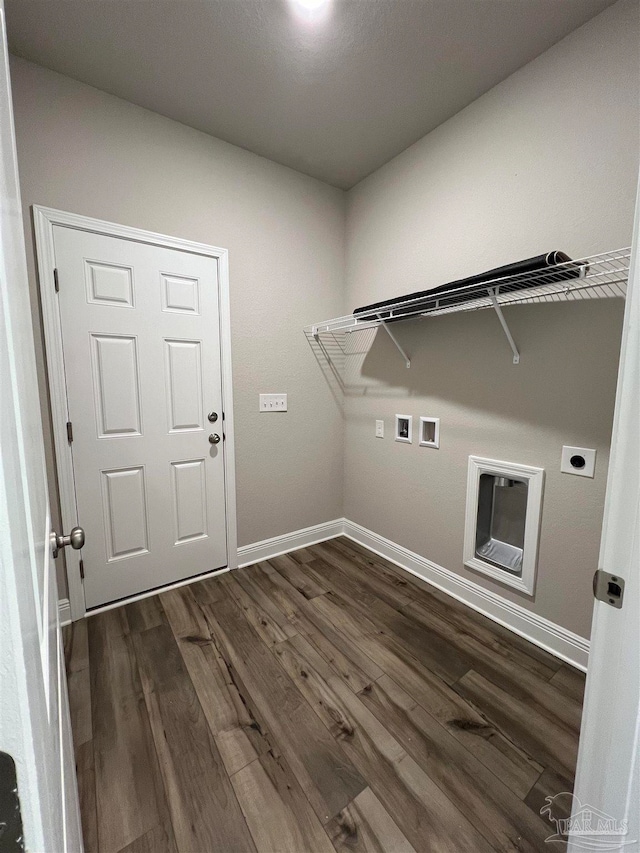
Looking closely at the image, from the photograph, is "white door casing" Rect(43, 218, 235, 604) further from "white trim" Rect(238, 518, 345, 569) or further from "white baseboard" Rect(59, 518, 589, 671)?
"white baseboard" Rect(59, 518, 589, 671)

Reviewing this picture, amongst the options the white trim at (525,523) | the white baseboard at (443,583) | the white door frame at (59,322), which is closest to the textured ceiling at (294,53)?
the white door frame at (59,322)

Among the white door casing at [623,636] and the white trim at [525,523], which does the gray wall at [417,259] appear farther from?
the white door casing at [623,636]

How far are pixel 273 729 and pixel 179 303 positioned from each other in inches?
82.3

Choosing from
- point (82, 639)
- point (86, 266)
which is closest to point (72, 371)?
point (86, 266)

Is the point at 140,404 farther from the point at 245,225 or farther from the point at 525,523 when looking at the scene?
the point at 525,523

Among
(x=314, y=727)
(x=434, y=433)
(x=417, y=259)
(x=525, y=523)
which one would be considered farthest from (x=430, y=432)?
(x=314, y=727)

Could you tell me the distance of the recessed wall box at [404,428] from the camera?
2.27 meters

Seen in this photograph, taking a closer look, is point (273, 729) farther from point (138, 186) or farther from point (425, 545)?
point (138, 186)

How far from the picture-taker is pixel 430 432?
7.12ft

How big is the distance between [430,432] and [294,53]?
1972 mm

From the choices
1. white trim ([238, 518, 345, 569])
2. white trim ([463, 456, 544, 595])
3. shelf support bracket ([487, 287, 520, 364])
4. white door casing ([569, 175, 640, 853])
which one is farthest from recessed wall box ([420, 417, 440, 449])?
white door casing ([569, 175, 640, 853])

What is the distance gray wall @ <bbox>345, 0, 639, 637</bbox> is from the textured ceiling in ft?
0.59

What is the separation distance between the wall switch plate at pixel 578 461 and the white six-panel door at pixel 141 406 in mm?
1869

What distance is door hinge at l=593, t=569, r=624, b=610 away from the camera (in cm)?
58
